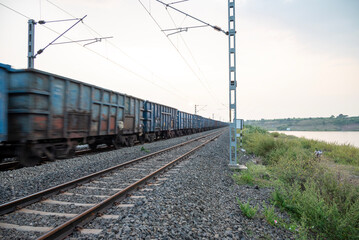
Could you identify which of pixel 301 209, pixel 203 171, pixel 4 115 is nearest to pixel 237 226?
pixel 301 209

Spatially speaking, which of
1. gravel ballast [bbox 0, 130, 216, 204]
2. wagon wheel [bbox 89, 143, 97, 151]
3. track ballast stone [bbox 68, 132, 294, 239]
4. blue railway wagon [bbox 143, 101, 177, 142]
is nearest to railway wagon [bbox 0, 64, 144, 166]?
wagon wheel [bbox 89, 143, 97, 151]

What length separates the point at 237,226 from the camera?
12.2 feet

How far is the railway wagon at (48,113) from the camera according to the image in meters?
7.04

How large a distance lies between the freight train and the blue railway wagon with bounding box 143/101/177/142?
4.28 m

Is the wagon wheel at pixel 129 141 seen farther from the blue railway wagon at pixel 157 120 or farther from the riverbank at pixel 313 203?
the riverbank at pixel 313 203

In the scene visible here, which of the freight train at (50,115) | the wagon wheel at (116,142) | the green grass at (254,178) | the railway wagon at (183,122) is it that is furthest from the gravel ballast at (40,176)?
the railway wagon at (183,122)

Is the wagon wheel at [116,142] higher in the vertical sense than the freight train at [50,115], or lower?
lower

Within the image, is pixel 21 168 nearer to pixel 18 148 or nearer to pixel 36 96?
pixel 18 148

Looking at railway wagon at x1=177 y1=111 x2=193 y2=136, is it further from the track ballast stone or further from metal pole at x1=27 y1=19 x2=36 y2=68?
the track ballast stone

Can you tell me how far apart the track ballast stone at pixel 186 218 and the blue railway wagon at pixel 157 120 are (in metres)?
11.9

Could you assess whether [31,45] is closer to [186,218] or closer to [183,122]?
[186,218]

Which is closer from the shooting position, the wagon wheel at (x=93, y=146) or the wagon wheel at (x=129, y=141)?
the wagon wheel at (x=93, y=146)

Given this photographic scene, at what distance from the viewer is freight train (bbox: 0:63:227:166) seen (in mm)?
7031

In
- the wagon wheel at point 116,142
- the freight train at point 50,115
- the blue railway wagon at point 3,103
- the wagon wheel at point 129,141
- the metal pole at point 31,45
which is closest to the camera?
the blue railway wagon at point 3,103
